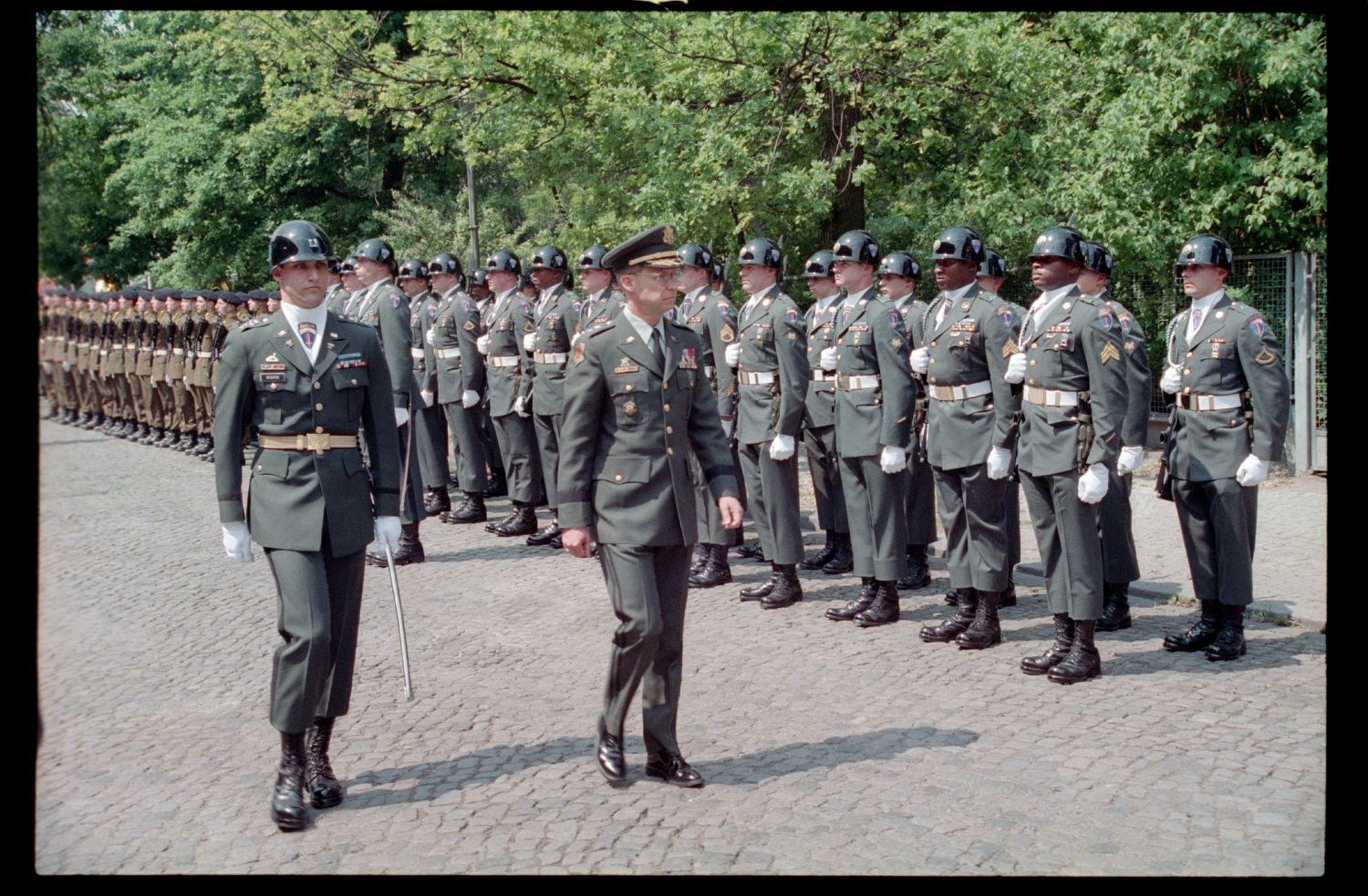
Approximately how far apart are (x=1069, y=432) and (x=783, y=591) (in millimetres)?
2302

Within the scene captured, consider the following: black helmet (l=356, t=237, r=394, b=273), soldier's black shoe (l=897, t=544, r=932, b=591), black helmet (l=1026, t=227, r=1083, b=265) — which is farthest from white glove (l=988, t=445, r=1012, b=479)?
black helmet (l=356, t=237, r=394, b=273)

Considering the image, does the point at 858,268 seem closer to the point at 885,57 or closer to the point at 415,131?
the point at 415,131

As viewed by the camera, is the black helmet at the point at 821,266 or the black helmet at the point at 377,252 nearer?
the black helmet at the point at 821,266

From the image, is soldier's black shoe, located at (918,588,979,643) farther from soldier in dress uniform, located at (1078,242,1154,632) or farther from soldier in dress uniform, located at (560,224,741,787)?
soldier in dress uniform, located at (560,224,741,787)

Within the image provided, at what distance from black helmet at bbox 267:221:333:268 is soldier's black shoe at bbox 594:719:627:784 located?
201 cm

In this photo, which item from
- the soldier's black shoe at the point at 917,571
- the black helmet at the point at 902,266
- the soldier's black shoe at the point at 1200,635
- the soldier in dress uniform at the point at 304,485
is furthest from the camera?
the soldier's black shoe at the point at 917,571

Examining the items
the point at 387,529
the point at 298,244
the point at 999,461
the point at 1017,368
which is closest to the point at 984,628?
the point at 999,461

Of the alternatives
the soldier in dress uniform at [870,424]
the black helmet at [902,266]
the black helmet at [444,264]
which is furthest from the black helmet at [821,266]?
the black helmet at [444,264]

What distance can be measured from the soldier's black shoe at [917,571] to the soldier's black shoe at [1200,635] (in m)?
2.00

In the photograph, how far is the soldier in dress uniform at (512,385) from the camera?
11.2 metres

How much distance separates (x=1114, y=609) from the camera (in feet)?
26.3

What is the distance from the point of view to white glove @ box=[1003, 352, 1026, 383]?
720 centimetres

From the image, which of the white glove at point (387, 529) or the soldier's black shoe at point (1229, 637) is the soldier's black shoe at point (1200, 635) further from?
the white glove at point (387, 529)
